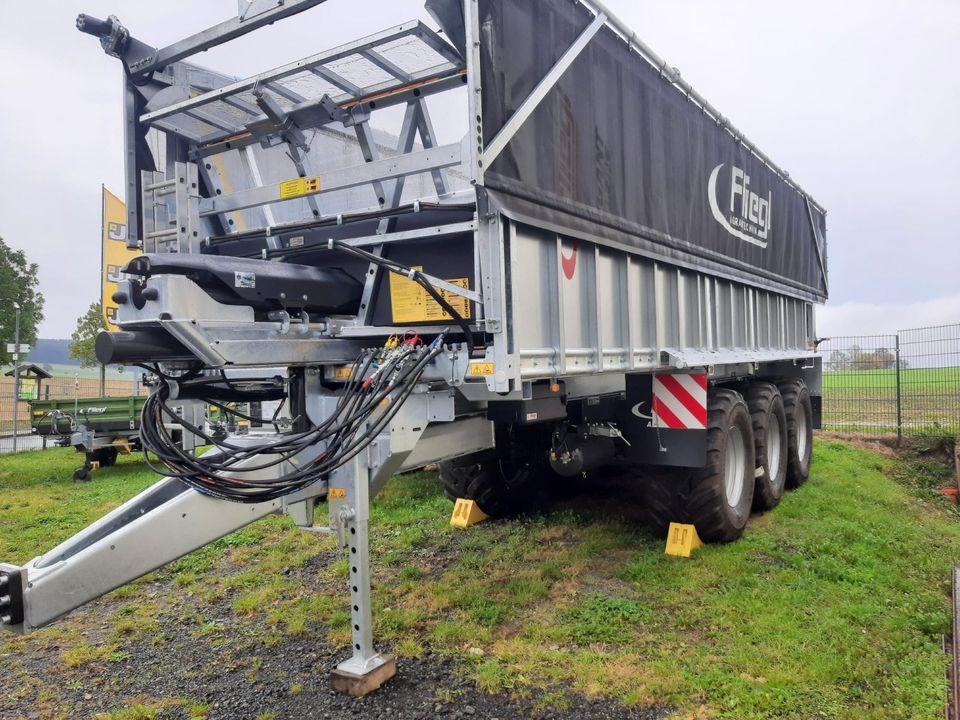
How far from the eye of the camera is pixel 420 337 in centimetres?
364

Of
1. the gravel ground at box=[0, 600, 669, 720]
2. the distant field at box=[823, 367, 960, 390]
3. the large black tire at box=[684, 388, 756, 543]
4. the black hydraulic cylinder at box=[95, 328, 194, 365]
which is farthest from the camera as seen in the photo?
the distant field at box=[823, 367, 960, 390]

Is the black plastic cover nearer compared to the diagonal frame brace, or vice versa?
the black plastic cover

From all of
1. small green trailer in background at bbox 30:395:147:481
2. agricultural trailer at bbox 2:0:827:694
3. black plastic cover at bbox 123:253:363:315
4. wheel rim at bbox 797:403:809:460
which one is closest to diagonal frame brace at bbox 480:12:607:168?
agricultural trailer at bbox 2:0:827:694

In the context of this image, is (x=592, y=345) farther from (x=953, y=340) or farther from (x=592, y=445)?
(x=953, y=340)

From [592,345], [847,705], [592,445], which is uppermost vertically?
[592,345]

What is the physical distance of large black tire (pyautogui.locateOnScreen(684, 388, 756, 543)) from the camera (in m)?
5.36

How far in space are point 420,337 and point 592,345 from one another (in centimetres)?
102

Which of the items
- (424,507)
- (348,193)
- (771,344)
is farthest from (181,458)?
(771,344)

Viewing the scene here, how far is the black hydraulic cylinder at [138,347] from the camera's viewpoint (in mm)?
2836

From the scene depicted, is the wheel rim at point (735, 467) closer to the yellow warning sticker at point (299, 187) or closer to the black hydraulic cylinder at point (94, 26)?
the yellow warning sticker at point (299, 187)

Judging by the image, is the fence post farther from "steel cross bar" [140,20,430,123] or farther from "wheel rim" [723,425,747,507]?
"steel cross bar" [140,20,430,123]

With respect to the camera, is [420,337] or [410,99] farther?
[410,99]

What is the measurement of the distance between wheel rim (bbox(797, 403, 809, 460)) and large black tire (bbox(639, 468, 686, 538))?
324cm

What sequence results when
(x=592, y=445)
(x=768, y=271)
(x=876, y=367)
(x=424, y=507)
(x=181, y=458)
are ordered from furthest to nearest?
(x=876, y=367)
(x=768, y=271)
(x=424, y=507)
(x=592, y=445)
(x=181, y=458)
